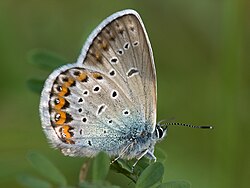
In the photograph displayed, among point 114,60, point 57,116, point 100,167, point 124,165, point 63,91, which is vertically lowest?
point 124,165

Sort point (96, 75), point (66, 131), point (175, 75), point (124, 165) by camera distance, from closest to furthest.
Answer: point (124, 165), point (66, 131), point (96, 75), point (175, 75)

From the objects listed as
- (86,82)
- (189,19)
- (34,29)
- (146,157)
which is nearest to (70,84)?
(86,82)

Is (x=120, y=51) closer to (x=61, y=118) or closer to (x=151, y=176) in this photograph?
(x=61, y=118)

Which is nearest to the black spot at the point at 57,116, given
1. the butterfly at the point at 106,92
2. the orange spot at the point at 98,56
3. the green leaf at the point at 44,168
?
the butterfly at the point at 106,92

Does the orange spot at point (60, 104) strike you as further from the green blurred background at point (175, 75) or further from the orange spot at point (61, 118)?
the green blurred background at point (175, 75)

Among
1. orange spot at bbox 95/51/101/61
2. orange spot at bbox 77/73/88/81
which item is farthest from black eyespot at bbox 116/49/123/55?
orange spot at bbox 77/73/88/81

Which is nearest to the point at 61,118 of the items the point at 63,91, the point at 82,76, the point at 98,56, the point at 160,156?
the point at 63,91
